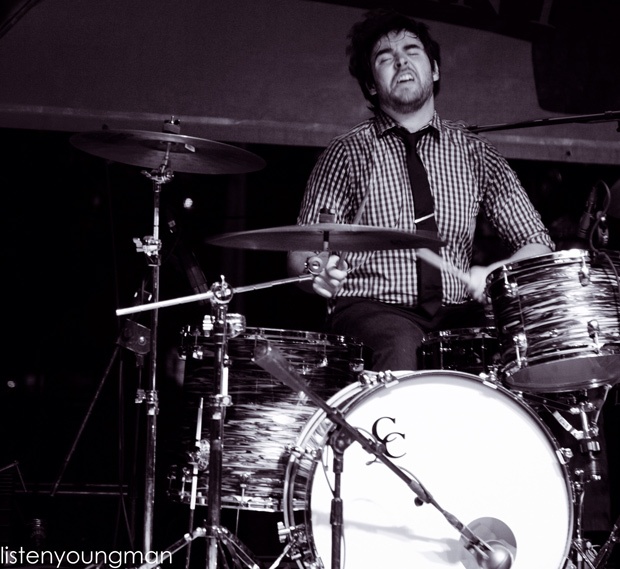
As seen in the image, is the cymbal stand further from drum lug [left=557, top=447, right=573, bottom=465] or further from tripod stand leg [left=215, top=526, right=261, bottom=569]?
drum lug [left=557, top=447, right=573, bottom=465]

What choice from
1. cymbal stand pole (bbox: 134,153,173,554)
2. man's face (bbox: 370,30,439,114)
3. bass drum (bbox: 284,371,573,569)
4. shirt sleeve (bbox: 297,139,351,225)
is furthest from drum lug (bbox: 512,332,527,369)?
man's face (bbox: 370,30,439,114)

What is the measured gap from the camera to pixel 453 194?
324 cm

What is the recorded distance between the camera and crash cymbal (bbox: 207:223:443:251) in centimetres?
230

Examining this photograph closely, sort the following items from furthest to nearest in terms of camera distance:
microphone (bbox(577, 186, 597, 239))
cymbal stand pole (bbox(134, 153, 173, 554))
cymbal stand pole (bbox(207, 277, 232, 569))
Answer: cymbal stand pole (bbox(134, 153, 173, 554)), microphone (bbox(577, 186, 597, 239)), cymbal stand pole (bbox(207, 277, 232, 569))

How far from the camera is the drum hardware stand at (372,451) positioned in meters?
1.89

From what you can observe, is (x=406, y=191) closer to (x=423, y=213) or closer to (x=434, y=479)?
(x=423, y=213)

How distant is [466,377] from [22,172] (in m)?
2.39

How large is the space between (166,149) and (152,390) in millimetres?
798

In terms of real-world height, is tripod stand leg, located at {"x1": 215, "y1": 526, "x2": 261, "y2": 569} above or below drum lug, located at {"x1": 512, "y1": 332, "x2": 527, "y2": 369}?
below

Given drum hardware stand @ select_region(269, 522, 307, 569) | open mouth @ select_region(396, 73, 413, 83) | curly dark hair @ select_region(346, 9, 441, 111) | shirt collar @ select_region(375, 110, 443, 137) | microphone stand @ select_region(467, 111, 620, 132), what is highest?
curly dark hair @ select_region(346, 9, 441, 111)

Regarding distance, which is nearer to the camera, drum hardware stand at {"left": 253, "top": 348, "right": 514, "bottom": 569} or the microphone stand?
drum hardware stand at {"left": 253, "top": 348, "right": 514, "bottom": 569}

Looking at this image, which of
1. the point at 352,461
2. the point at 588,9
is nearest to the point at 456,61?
the point at 588,9

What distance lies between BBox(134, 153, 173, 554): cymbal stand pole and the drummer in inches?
20.5

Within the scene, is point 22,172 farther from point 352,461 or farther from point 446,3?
point 352,461
